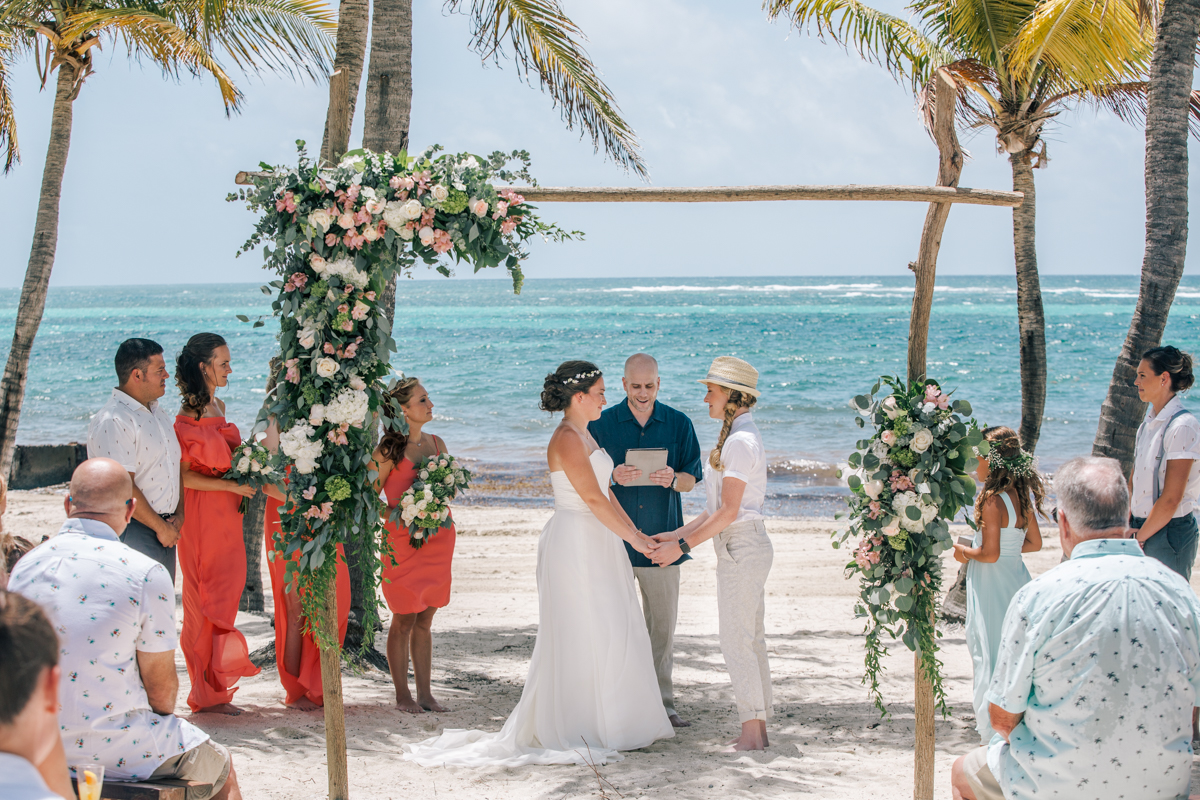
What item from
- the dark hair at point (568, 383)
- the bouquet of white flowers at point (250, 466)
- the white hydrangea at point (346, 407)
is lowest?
the bouquet of white flowers at point (250, 466)

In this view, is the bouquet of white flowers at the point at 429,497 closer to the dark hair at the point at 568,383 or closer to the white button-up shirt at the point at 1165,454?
the dark hair at the point at 568,383

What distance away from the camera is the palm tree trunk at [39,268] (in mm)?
8586

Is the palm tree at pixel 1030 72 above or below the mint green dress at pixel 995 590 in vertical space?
above

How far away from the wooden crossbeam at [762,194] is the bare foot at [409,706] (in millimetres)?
3236

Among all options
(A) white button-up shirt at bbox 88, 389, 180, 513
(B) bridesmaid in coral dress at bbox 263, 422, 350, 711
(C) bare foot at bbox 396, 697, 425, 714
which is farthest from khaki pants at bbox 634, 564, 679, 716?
(A) white button-up shirt at bbox 88, 389, 180, 513

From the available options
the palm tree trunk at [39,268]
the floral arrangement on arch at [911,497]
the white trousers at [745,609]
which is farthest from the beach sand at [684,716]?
the palm tree trunk at [39,268]

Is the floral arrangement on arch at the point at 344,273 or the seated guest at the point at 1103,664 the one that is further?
the floral arrangement on arch at the point at 344,273

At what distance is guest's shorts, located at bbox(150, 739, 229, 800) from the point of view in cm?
330

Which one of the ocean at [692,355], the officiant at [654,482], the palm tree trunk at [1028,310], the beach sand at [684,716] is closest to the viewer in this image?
the beach sand at [684,716]

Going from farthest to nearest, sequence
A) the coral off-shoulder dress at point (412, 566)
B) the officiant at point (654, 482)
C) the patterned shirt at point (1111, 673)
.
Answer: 1. the officiant at point (654, 482)
2. the coral off-shoulder dress at point (412, 566)
3. the patterned shirt at point (1111, 673)

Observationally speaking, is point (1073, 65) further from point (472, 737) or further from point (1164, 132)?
point (472, 737)

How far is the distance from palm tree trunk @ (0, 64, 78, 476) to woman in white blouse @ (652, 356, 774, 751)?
6.56 metres

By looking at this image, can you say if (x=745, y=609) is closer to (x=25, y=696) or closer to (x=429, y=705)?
(x=429, y=705)

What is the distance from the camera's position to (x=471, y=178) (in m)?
4.40
